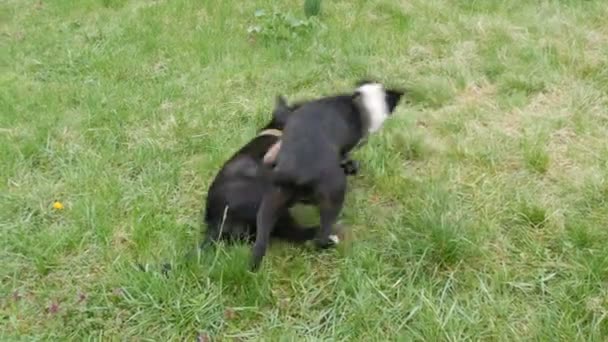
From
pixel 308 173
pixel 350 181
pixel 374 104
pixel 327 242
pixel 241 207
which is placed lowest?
pixel 350 181

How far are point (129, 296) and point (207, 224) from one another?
576mm

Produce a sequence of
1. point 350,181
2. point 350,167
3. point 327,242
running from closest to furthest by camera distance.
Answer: point 327,242, point 350,167, point 350,181

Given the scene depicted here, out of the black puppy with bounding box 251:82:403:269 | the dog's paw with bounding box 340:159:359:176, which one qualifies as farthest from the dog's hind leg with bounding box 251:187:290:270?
the dog's paw with bounding box 340:159:359:176

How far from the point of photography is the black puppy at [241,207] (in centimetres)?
300

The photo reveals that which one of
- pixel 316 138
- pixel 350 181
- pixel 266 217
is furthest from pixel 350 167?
pixel 266 217

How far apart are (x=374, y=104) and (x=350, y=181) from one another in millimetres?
445

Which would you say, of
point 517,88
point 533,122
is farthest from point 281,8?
point 533,122

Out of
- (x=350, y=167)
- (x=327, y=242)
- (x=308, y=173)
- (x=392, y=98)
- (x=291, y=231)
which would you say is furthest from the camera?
(x=392, y=98)

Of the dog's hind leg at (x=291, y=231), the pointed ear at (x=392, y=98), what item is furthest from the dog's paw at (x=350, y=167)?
the pointed ear at (x=392, y=98)

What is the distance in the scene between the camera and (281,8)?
5.78 m

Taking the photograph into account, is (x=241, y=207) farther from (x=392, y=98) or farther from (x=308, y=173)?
(x=392, y=98)

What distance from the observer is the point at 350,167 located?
334 cm

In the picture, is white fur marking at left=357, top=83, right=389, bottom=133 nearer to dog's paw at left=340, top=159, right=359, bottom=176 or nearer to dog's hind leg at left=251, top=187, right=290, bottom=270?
dog's paw at left=340, top=159, right=359, bottom=176

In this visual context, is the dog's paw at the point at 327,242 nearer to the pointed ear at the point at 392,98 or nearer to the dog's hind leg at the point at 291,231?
the dog's hind leg at the point at 291,231
